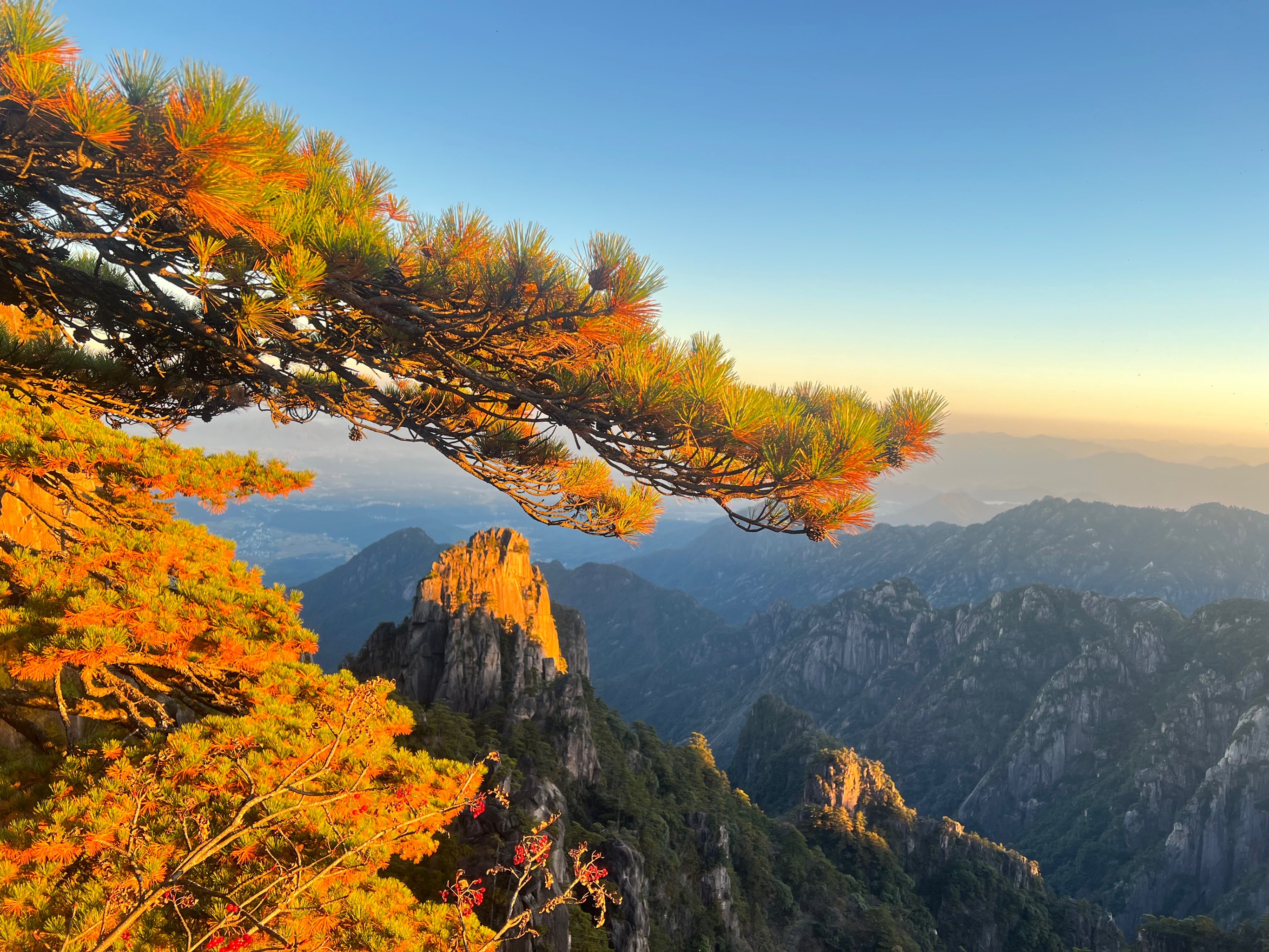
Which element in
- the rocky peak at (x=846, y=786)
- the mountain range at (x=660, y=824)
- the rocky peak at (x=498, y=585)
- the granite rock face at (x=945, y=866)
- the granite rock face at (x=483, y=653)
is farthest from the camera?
the rocky peak at (x=846, y=786)

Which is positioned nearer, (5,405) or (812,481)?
(812,481)

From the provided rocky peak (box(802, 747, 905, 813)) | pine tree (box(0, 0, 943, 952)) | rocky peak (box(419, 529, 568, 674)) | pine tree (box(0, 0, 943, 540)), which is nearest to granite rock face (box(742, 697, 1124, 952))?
rocky peak (box(802, 747, 905, 813))

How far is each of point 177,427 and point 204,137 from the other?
584 cm

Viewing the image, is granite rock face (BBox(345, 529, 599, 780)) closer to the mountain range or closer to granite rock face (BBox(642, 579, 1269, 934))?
the mountain range

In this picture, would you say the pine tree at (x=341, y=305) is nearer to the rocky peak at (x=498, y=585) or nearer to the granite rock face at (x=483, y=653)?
the granite rock face at (x=483, y=653)

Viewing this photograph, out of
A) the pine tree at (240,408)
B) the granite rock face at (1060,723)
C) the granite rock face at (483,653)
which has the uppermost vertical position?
the pine tree at (240,408)

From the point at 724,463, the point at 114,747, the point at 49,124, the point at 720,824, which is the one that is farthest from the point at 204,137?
the point at 720,824

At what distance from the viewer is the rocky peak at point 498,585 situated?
176 feet

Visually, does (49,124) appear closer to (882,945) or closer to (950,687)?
(882,945)

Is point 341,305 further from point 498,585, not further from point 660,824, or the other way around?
point 498,585

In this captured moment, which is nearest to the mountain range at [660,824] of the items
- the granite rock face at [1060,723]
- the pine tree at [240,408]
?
the pine tree at [240,408]

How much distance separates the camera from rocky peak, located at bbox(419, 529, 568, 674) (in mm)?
53656

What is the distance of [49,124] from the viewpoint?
12.0 feet

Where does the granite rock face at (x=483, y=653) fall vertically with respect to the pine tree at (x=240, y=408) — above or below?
below
